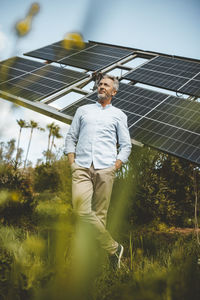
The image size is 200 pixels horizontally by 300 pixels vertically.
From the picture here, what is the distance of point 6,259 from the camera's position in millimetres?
2482

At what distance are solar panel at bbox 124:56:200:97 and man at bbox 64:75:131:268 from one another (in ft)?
10.2

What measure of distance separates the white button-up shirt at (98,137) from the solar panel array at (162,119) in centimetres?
107

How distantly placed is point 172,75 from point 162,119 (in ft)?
8.47

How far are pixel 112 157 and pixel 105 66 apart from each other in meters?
4.65

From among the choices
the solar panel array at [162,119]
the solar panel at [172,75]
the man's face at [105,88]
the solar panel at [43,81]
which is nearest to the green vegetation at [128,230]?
the solar panel array at [162,119]

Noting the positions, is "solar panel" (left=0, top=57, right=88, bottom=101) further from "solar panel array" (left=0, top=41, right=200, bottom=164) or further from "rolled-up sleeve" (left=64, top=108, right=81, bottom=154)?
"rolled-up sleeve" (left=64, top=108, right=81, bottom=154)

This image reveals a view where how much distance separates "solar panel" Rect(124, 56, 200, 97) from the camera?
6508mm

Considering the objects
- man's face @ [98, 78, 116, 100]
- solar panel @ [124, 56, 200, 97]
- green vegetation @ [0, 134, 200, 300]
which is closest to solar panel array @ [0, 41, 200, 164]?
solar panel @ [124, 56, 200, 97]

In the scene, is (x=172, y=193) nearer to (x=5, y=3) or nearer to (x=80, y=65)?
(x=80, y=65)

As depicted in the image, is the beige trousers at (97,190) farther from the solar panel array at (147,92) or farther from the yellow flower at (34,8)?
the yellow flower at (34,8)

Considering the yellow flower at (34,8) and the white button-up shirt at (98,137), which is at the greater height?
the white button-up shirt at (98,137)

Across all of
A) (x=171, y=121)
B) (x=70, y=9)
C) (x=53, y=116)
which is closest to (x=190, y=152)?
(x=171, y=121)

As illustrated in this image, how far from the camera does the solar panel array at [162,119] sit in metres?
4.45

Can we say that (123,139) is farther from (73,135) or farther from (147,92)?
(147,92)
